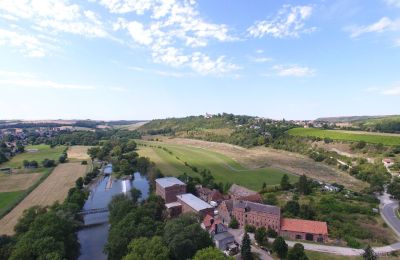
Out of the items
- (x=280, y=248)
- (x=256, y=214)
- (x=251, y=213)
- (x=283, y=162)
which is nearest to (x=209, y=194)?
(x=251, y=213)

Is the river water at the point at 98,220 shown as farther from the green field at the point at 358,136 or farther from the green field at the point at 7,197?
the green field at the point at 358,136

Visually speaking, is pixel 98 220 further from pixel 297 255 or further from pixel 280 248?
pixel 297 255

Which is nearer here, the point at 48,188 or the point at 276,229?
the point at 276,229

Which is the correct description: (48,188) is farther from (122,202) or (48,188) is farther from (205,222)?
(205,222)

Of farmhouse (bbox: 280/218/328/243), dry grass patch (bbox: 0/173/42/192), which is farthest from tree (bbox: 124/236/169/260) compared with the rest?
dry grass patch (bbox: 0/173/42/192)

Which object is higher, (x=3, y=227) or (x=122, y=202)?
(x=122, y=202)

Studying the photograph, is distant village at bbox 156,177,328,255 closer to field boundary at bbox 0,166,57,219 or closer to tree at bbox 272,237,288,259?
tree at bbox 272,237,288,259

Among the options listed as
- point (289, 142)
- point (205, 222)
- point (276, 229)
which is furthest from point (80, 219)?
point (289, 142)
